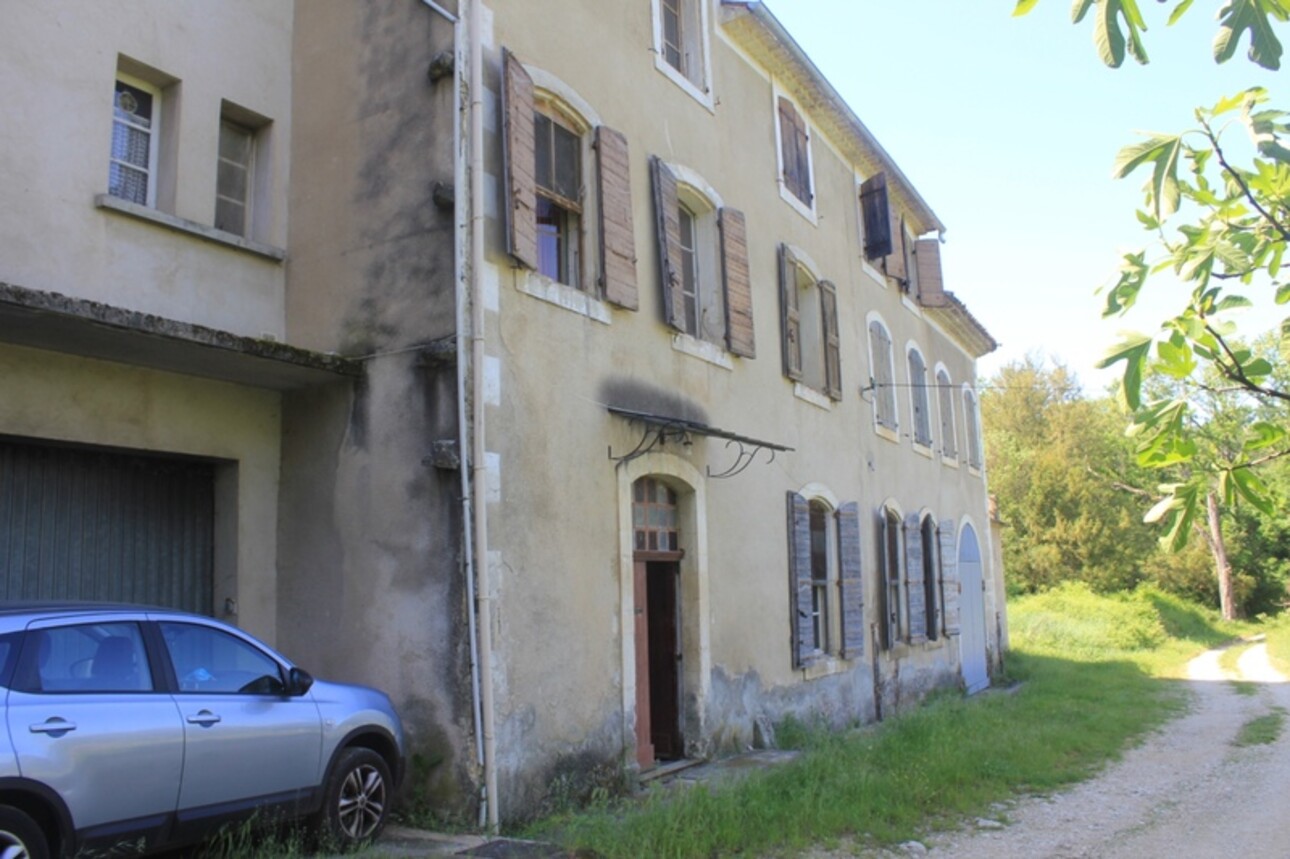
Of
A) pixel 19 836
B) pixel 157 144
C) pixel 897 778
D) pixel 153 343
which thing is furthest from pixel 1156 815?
pixel 157 144

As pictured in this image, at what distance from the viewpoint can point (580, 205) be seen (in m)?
9.61

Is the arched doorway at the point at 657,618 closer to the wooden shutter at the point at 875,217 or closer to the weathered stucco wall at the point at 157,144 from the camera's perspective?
the weathered stucco wall at the point at 157,144

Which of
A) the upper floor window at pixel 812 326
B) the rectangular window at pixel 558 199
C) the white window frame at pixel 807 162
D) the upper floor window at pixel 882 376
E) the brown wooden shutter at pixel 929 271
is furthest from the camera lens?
the brown wooden shutter at pixel 929 271

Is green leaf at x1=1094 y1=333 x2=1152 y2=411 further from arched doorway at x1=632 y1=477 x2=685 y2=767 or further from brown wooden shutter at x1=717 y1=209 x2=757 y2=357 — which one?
brown wooden shutter at x1=717 y1=209 x2=757 y2=357

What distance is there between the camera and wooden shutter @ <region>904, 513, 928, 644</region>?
16.7 meters

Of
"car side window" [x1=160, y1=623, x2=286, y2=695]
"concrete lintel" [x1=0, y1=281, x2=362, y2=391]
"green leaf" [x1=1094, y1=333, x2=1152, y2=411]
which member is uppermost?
"concrete lintel" [x1=0, y1=281, x2=362, y2=391]

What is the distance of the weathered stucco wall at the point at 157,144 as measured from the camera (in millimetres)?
7359

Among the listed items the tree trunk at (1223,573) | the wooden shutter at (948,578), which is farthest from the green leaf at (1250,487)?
the tree trunk at (1223,573)

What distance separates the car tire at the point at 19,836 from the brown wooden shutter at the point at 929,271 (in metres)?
17.9

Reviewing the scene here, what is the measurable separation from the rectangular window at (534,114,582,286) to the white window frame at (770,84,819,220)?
480cm

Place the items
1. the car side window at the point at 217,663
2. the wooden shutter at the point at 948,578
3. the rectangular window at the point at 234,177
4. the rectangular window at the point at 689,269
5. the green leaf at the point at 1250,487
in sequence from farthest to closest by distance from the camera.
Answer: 1. the wooden shutter at the point at 948,578
2. the rectangular window at the point at 689,269
3. the rectangular window at the point at 234,177
4. the car side window at the point at 217,663
5. the green leaf at the point at 1250,487

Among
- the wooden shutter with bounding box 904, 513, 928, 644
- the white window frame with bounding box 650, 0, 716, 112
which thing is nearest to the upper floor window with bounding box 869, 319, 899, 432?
the wooden shutter with bounding box 904, 513, 928, 644

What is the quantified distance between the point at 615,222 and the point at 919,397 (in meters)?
11.2

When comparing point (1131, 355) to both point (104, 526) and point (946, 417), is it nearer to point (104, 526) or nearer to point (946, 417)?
point (104, 526)
